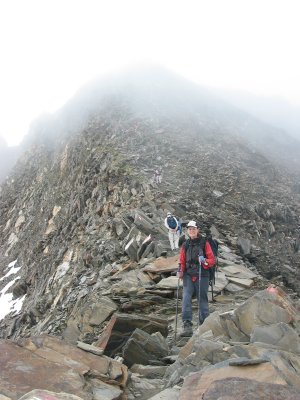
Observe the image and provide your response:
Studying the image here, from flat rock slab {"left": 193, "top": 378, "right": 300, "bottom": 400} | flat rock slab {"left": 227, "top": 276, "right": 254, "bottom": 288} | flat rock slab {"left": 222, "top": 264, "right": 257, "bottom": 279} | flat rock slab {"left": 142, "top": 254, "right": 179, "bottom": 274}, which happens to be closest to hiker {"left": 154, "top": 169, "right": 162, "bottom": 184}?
flat rock slab {"left": 222, "top": 264, "right": 257, "bottom": 279}

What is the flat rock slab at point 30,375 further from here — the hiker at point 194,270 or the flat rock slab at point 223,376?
the hiker at point 194,270

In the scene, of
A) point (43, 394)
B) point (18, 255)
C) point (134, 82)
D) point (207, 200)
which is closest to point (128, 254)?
point (207, 200)

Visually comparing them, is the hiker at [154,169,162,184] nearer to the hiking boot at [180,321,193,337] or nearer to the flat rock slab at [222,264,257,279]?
the flat rock slab at [222,264,257,279]

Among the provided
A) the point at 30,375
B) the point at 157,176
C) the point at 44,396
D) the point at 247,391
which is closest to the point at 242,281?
the point at 30,375

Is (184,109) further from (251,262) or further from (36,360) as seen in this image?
(36,360)

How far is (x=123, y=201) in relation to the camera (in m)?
27.8

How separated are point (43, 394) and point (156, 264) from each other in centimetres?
1111

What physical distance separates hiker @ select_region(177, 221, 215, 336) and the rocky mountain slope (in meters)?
2.67

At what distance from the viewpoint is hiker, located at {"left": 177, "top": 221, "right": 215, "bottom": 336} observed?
10672 mm

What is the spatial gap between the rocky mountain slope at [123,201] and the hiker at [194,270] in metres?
2.67

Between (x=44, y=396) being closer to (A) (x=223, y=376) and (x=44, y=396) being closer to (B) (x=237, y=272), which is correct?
(A) (x=223, y=376)

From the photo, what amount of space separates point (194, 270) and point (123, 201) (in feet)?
56.5

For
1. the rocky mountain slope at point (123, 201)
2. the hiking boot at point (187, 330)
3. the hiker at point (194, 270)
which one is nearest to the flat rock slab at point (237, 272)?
the rocky mountain slope at point (123, 201)

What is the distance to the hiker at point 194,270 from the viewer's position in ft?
35.0
